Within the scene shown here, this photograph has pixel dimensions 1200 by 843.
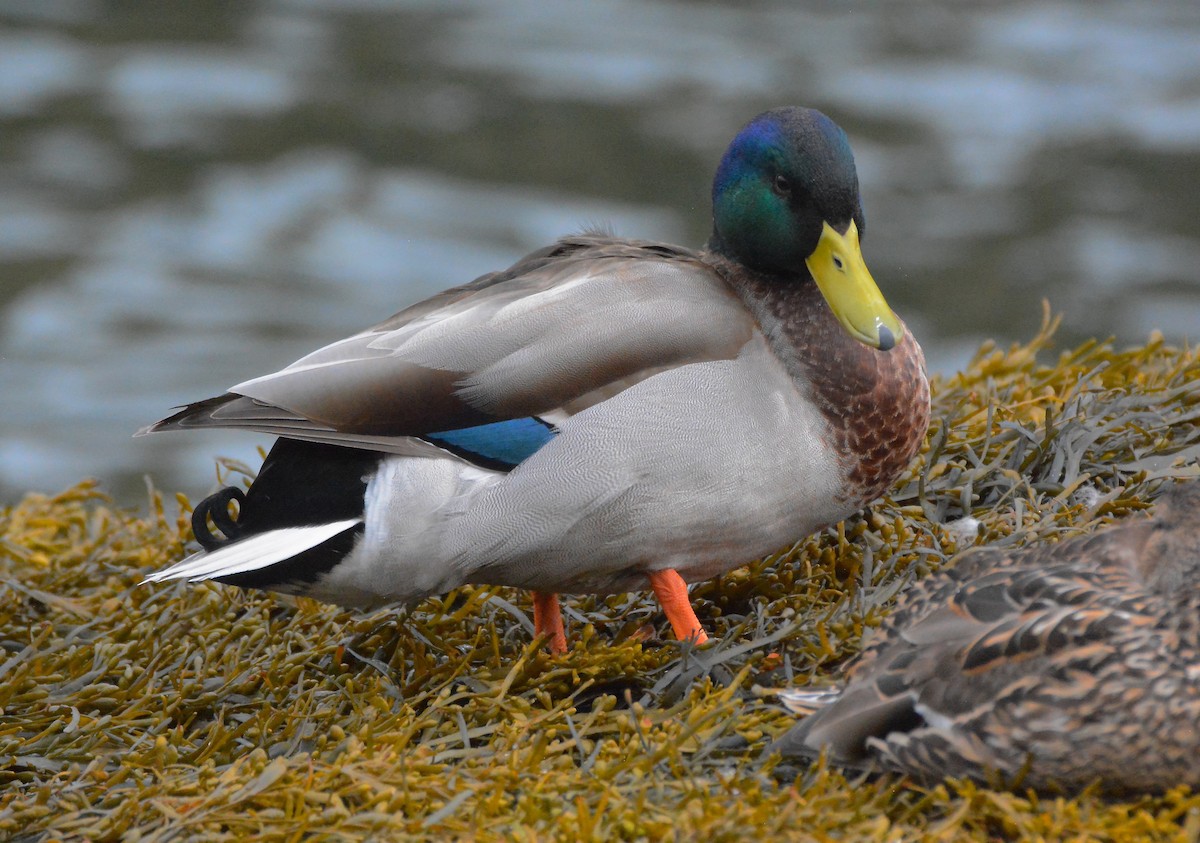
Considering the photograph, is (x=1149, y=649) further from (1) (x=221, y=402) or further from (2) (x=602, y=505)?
(1) (x=221, y=402)

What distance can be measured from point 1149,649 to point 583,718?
101cm

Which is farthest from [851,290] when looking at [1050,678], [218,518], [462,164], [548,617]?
[462,164]

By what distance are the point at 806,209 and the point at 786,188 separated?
69 mm

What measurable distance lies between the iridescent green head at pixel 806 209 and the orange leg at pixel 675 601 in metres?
0.65

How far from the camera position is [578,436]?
3.22 meters

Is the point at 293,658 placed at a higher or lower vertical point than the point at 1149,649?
lower

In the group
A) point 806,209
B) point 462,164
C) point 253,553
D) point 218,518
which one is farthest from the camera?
point 462,164

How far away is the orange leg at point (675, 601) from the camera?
3.25m

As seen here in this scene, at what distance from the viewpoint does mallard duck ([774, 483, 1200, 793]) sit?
2281 millimetres

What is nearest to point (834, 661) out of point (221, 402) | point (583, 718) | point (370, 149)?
point (583, 718)

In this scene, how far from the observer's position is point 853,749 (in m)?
2.45

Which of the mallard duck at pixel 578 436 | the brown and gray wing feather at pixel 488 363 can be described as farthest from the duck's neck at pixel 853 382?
the brown and gray wing feather at pixel 488 363

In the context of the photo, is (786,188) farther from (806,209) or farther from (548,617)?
(548,617)

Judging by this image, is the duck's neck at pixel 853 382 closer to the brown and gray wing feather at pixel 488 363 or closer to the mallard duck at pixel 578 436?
the mallard duck at pixel 578 436
